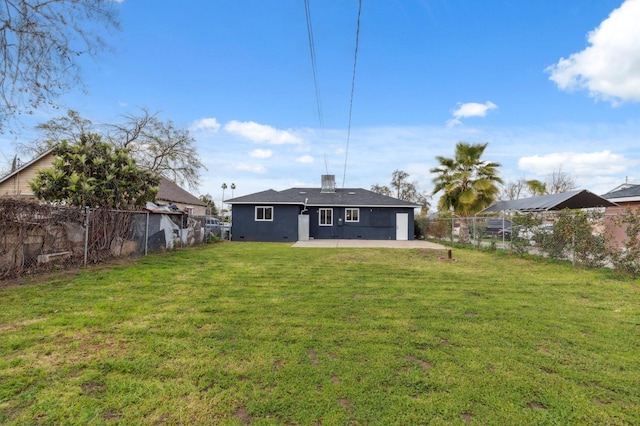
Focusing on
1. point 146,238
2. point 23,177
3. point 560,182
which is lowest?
point 146,238

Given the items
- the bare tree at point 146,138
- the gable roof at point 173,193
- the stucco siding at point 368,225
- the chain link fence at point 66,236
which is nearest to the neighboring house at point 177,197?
the gable roof at point 173,193

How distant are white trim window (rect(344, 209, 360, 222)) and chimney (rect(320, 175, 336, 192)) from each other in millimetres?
3247

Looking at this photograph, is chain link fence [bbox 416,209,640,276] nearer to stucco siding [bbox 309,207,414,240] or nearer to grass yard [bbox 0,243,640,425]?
grass yard [bbox 0,243,640,425]

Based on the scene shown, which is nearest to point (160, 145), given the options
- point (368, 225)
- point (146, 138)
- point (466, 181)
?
point (146, 138)

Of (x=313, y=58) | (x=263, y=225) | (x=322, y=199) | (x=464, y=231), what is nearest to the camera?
(x=313, y=58)

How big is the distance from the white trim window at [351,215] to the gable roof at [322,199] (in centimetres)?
58

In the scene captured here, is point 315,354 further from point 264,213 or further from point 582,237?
point 264,213

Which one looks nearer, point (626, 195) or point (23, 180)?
point (626, 195)

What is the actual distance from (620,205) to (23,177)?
31849 mm

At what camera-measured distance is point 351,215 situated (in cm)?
2080

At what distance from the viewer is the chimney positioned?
23.3 meters

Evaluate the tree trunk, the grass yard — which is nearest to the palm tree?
the tree trunk

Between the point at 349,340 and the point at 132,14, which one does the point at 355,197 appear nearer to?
the point at 132,14

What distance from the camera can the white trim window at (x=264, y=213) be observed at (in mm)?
19188
